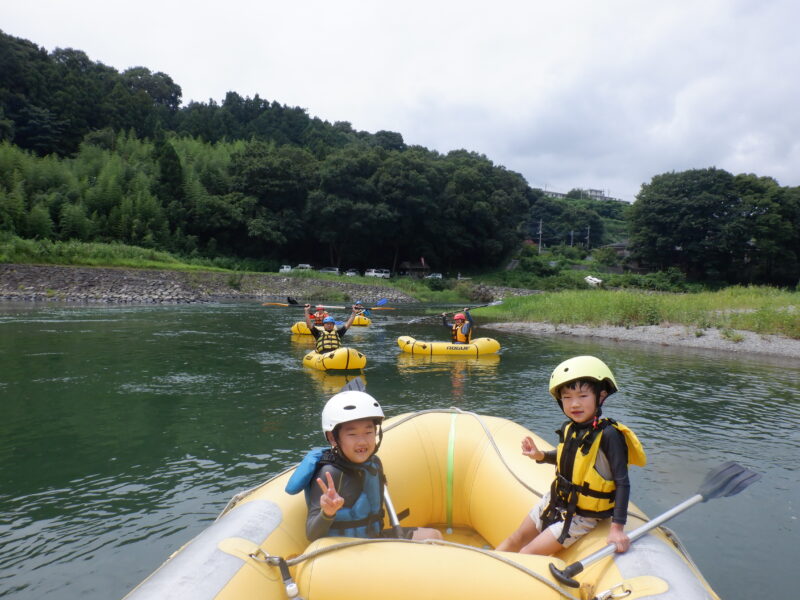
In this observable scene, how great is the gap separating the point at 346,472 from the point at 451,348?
9652 mm

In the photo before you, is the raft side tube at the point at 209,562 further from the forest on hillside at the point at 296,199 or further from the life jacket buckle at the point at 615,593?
the forest on hillside at the point at 296,199

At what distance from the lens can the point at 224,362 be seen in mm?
10820

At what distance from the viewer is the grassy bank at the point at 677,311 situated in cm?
1505

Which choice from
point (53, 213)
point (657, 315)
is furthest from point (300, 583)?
point (53, 213)

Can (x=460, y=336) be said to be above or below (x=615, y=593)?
below

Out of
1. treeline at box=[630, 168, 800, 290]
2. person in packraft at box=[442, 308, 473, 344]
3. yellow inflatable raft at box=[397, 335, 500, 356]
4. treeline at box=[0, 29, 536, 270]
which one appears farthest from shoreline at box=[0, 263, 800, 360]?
treeline at box=[630, 168, 800, 290]

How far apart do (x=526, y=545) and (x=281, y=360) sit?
896 cm

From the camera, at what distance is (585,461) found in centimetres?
274

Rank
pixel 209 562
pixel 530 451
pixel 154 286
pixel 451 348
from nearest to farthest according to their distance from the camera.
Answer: pixel 209 562 → pixel 530 451 → pixel 451 348 → pixel 154 286

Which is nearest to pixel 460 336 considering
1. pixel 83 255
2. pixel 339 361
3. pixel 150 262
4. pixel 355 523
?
pixel 339 361

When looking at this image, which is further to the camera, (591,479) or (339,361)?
(339,361)

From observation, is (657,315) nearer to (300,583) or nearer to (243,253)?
(300,583)

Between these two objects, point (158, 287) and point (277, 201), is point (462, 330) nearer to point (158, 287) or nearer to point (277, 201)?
point (158, 287)

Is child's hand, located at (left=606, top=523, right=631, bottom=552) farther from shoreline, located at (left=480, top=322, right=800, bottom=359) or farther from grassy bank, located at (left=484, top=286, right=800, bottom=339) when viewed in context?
grassy bank, located at (left=484, top=286, right=800, bottom=339)
